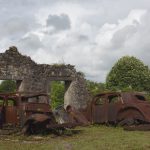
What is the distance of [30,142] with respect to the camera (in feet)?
41.9

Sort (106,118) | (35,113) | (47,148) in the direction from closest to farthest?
1. (47,148)
2. (35,113)
3. (106,118)

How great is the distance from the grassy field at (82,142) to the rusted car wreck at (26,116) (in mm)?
559

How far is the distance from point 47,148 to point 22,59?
1058 cm

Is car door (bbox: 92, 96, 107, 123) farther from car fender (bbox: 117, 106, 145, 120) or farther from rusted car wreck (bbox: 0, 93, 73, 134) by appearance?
rusted car wreck (bbox: 0, 93, 73, 134)

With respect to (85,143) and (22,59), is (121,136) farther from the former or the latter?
(22,59)

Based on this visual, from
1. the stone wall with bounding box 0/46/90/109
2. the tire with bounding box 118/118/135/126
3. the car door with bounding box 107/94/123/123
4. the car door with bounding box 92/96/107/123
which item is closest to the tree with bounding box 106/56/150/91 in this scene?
the stone wall with bounding box 0/46/90/109

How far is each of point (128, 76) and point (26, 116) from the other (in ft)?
88.0

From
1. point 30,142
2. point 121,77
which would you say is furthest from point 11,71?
point 121,77

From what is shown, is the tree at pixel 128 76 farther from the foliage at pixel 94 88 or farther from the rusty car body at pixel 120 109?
the rusty car body at pixel 120 109

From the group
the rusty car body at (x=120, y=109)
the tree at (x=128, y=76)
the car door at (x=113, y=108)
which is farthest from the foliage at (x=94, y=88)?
the car door at (x=113, y=108)

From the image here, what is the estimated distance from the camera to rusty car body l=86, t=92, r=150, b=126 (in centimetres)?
1622

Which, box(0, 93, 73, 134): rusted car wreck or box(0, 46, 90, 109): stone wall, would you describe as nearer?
box(0, 93, 73, 134): rusted car wreck

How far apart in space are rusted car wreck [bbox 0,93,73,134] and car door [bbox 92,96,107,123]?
9.51 ft

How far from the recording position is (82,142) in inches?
484
